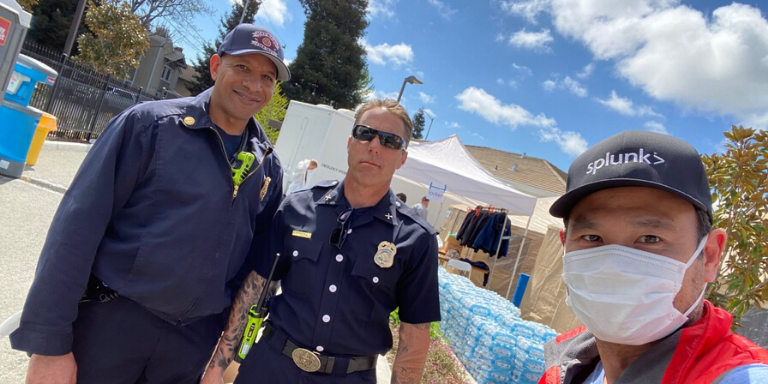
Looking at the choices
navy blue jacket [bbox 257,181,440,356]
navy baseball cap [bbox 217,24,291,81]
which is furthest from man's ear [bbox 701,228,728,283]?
navy baseball cap [bbox 217,24,291,81]

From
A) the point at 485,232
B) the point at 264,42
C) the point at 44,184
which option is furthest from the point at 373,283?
the point at 485,232

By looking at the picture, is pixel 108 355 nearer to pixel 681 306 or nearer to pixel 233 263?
pixel 233 263

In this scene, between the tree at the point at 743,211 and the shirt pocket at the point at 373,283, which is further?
the tree at the point at 743,211

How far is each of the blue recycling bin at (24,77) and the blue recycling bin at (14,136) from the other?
11 cm

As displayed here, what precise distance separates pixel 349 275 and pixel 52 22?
35083mm

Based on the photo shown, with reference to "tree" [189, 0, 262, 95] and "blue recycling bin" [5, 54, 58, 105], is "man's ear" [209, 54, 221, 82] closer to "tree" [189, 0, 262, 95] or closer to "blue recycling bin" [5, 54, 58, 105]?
"blue recycling bin" [5, 54, 58, 105]

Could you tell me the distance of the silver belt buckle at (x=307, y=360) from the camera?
1837 mm

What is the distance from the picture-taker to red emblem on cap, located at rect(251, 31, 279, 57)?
210cm

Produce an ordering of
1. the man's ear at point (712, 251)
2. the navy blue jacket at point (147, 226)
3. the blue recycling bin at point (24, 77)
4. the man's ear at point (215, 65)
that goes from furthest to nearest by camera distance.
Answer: the blue recycling bin at point (24, 77)
the man's ear at point (215, 65)
the navy blue jacket at point (147, 226)
the man's ear at point (712, 251)

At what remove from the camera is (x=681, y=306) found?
1.17m

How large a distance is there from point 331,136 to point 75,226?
1027 cm

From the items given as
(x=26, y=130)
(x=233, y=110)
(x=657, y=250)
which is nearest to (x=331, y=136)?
(x=26, y=130)

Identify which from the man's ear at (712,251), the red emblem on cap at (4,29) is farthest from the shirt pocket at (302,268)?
the red emblem on cap at (4,29)

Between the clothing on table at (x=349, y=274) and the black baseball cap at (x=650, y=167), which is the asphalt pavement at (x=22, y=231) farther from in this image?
the black baseball cap at (x=650, y=167)
